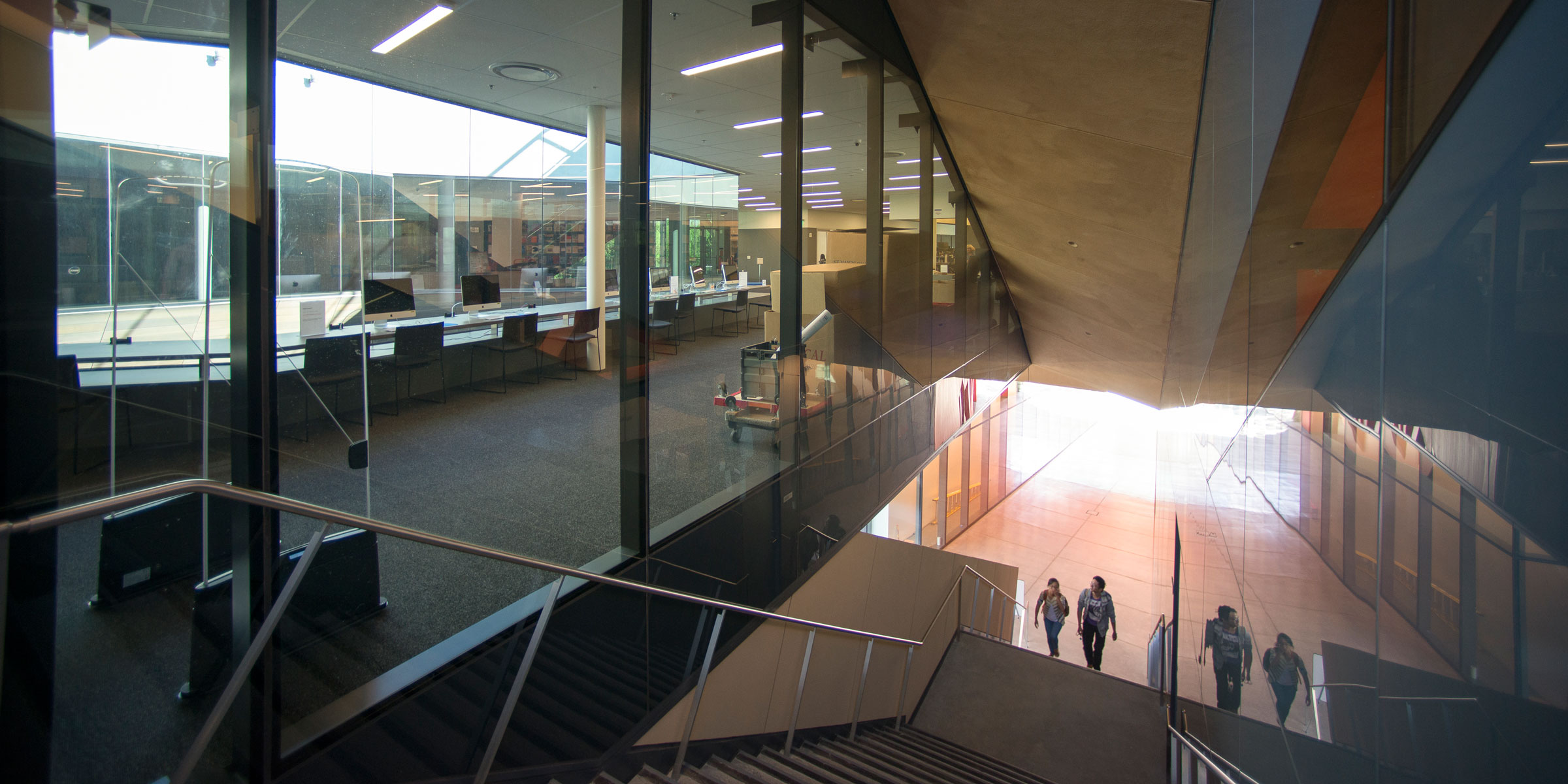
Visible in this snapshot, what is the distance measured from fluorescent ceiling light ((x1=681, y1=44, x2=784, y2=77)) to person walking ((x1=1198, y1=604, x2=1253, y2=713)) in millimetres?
3592

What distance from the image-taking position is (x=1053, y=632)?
10594 millimetres

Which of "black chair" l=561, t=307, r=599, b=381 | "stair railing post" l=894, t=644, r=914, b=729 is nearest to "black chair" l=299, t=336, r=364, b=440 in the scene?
"black chair" l=561, t=307, r=599, b=381

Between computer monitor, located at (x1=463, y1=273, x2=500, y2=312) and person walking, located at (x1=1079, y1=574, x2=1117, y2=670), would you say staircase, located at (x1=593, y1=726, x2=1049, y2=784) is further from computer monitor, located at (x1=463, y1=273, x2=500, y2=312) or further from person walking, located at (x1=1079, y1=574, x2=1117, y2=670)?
person walking, located at (x1=1079, y1=574, x2=1117, y2=670)

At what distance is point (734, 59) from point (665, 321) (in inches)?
67.8

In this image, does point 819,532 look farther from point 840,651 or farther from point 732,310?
point 732,310

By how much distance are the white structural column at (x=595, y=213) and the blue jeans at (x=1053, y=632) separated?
9.10 m

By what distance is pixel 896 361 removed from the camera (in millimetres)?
7078

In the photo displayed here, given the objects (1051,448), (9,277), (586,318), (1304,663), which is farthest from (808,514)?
(1051,448)

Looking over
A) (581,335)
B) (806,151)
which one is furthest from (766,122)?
(581,335)

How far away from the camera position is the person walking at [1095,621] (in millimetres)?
9719

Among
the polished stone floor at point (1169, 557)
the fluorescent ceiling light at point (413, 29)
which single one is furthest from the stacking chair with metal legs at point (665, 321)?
the polished stone floor at point (1169, 557)

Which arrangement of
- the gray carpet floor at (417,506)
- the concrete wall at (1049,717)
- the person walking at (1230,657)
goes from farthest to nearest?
the concrete wall at (1049,717)
the person walking at (1230,657)
the gray carpet floor at (417,506)

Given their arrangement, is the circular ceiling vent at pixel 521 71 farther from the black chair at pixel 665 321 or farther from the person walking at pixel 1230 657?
the person walking at pixel 1230 657

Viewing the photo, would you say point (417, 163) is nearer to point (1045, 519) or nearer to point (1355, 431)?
point (1355, 431)
